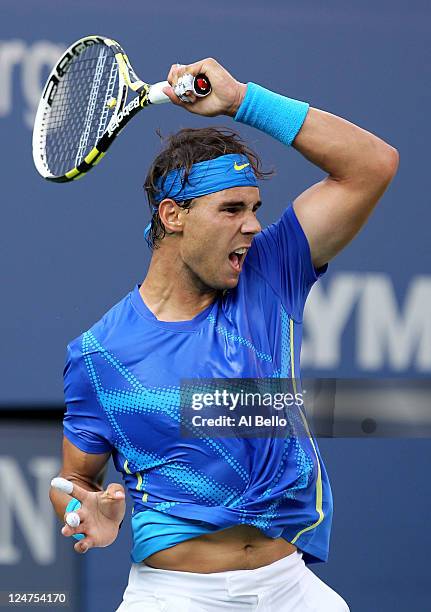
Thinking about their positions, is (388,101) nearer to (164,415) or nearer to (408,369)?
(408,369)

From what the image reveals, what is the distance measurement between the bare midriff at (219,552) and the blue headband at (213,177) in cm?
73

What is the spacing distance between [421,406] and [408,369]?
12 centimetres

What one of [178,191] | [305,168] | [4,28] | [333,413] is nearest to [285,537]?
[178,191]

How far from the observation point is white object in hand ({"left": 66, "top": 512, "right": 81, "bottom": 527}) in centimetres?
261

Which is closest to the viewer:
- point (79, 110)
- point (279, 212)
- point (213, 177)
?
point (213, 177)

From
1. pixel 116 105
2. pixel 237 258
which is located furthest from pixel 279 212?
pixel 237 258

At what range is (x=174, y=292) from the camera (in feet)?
9.37

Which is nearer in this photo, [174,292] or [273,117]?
[273,117]

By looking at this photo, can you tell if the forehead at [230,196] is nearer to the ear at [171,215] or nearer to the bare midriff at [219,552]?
the ear at [171,215]

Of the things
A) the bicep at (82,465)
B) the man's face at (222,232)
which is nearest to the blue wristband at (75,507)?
the bicep at (82,465)

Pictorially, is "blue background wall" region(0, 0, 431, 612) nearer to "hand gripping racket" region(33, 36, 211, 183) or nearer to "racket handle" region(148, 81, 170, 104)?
"hand gripping racket" region(33, 36, 211, 183)

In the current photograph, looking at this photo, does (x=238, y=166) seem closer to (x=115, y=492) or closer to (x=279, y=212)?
(x=115, y=492)

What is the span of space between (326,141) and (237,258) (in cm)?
32

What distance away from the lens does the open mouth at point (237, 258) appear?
2.78m
